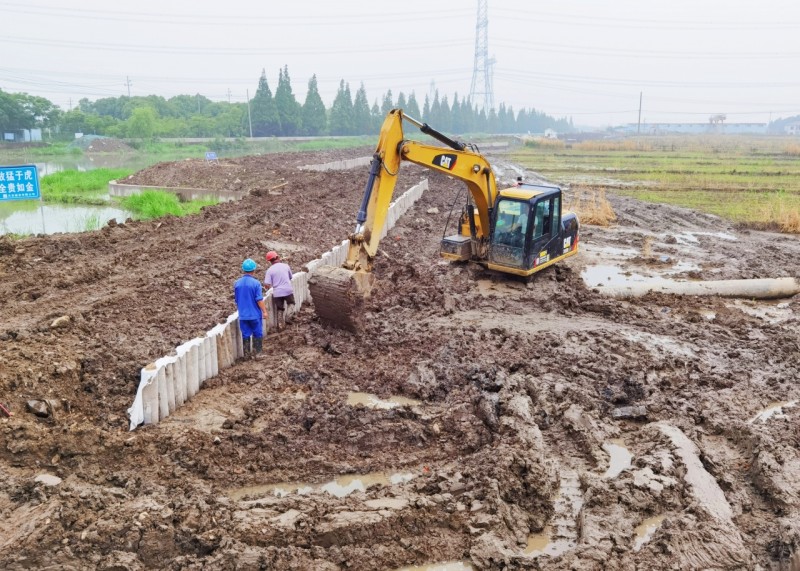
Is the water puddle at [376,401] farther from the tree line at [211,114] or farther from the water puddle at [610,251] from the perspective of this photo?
the tree line at [211,114]

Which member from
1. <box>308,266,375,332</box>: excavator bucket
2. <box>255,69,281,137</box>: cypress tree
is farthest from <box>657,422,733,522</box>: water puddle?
<box>255,69,281,137</box>: cypress tree

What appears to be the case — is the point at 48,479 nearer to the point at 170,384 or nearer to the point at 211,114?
the point at 170,384

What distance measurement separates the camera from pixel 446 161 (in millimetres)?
11938

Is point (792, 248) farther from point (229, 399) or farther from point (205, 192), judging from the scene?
point (205, 192)

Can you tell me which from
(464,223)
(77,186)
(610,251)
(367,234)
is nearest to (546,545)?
(367,234)

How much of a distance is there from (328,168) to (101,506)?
32520mm

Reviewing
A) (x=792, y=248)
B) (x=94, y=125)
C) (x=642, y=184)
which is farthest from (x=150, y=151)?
(x=792, y=248)

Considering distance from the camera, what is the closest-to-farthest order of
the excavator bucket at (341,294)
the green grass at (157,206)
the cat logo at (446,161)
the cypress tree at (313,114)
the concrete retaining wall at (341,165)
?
1. the excavator bucket at (341,294)
2. the cat logo at (446,161)
3. the green grass at (157,206)
4. the concrete retaining wall at (341,165)
5. the cypress tree at (313,114)

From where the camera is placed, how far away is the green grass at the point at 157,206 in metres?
22.2

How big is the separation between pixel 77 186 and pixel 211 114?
70062 millimetres

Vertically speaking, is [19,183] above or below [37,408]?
above

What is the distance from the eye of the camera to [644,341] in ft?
34.4

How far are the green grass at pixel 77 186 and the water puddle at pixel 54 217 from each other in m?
0.82

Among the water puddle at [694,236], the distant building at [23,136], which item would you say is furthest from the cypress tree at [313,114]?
the water puddle at [694,236]
